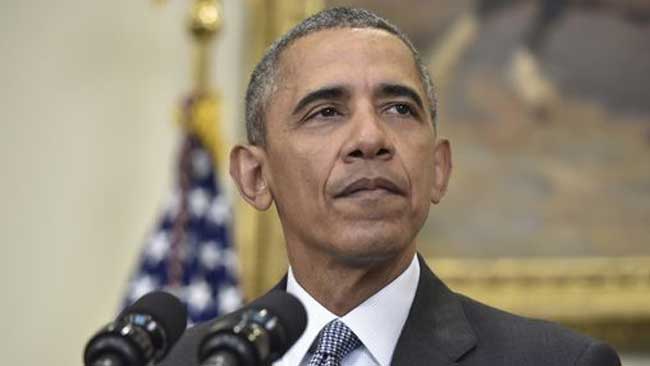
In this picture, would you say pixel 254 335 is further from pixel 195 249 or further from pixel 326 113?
pixel 195 249

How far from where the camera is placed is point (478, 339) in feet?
7.87

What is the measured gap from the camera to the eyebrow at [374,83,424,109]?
2.43m

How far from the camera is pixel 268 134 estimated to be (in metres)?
2.61

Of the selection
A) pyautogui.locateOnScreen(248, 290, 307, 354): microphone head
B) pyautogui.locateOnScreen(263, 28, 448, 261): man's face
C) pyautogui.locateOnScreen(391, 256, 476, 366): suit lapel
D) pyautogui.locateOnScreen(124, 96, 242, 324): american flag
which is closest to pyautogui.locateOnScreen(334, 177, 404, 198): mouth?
pyautogui.locateOnScreen(263, 28, 448, 261): man's face

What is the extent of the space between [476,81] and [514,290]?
2.99 feet

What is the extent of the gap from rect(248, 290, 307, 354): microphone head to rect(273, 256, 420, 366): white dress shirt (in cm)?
44

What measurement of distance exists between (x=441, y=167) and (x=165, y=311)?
0.90 metres

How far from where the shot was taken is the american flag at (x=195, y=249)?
5.10 m

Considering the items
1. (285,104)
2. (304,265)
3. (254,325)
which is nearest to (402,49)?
(285,104)

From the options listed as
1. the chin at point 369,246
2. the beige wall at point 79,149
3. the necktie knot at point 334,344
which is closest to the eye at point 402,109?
the chin at point 369,246

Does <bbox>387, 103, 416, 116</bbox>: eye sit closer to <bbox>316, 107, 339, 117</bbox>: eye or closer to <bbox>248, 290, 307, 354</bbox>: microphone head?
<bbox>316, 107, 339, 117</bbox>: eye

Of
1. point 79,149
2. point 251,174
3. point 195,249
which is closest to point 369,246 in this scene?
point 251,174

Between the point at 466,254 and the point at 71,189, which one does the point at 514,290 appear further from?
the point at 71,189

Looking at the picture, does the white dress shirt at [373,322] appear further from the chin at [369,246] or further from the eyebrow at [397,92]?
A: the eyebrow at [397,92]
